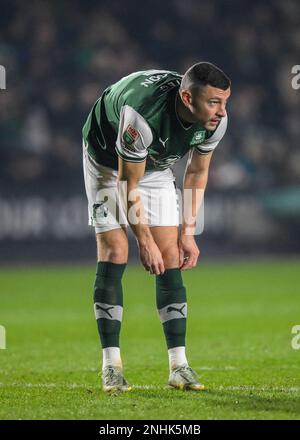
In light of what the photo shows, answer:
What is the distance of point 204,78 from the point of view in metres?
5.22

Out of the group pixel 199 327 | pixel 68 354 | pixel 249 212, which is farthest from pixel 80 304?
pixel 249 212

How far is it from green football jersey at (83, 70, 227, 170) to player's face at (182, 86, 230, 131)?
16 centimetres

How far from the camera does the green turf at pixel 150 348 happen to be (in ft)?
16.2

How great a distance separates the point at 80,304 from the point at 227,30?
28.6ft

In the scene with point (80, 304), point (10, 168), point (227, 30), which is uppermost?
point (227, 30)

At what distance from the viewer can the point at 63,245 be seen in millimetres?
15141

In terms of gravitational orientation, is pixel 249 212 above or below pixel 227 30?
below

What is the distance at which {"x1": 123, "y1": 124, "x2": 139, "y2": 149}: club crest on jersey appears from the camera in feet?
17.3

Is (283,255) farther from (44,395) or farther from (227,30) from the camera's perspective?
(44,395)

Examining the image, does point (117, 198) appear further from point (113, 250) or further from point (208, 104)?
point (208, 104)
